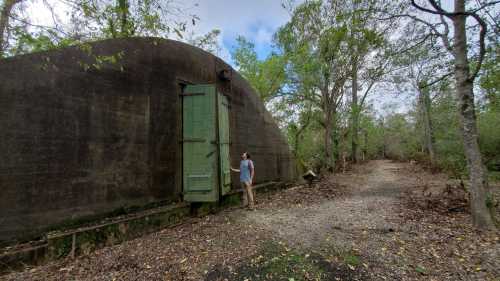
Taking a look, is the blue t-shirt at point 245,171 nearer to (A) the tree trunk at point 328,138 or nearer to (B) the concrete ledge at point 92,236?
(B) the concrete ledge at point 92,236

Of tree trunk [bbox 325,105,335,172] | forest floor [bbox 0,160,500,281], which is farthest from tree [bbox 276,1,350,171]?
forest floor [bbox 0,160,500,281]

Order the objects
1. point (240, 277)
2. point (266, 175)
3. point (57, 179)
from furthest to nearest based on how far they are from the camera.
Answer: point (266, 175)
point (57, 179)
point (240, 277)

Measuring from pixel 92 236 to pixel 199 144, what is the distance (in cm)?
308

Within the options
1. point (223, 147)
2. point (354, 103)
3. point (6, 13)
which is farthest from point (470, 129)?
point (354, 103)

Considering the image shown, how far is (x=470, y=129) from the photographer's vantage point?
5.05m

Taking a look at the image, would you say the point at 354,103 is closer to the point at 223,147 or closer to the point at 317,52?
the point at 317,52

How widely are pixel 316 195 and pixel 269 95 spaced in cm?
1021

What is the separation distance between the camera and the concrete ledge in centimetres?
354

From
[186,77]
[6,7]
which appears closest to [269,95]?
[186,77]

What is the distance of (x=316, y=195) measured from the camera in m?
9.37

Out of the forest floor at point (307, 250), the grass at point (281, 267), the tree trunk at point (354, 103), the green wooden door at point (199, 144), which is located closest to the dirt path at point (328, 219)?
the forest floor at point (307, 250)

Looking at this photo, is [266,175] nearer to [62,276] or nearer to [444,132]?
[62,276]

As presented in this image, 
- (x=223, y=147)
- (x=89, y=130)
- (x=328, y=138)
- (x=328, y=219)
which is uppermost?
(x=328, y=138)

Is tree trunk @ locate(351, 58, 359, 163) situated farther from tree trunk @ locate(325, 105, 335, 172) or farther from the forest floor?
the forest floor
